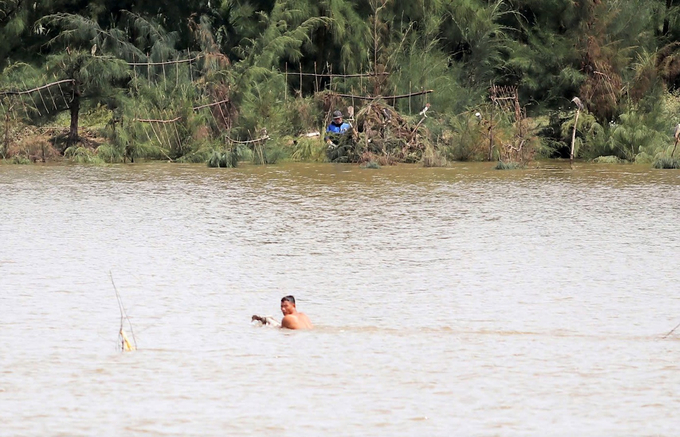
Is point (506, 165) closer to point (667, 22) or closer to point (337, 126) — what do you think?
point (337, 126)

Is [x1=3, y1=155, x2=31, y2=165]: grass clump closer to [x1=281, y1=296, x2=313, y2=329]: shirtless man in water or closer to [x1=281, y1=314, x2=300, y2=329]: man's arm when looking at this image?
[x1=281, y1=296, x2=313, y2=329]: shirtless man in water

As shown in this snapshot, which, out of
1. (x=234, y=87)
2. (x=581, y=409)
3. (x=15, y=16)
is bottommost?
(x=581, y=409)

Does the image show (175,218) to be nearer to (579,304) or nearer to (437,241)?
(437,241)

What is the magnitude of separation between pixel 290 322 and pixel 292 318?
0.04m

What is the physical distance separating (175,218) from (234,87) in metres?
11.2

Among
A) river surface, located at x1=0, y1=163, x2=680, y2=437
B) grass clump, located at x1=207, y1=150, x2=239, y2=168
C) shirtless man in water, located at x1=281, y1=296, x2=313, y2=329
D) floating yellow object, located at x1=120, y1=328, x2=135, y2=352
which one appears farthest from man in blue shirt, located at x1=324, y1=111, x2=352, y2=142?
floating yellow object, located at x1=120, y1=328, x2=135, y2=352

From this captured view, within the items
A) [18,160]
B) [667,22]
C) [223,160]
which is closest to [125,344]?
[223,160]

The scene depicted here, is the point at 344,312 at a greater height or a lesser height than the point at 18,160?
lesser

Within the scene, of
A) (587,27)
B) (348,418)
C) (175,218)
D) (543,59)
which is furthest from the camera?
(543,59)

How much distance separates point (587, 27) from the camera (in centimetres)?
3078

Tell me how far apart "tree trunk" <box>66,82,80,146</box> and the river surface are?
752 centimetres

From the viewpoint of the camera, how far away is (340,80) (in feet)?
105

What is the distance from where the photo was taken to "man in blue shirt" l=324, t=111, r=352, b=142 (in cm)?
2691

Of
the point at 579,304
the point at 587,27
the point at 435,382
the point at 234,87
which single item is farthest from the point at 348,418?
the point at 587,27
